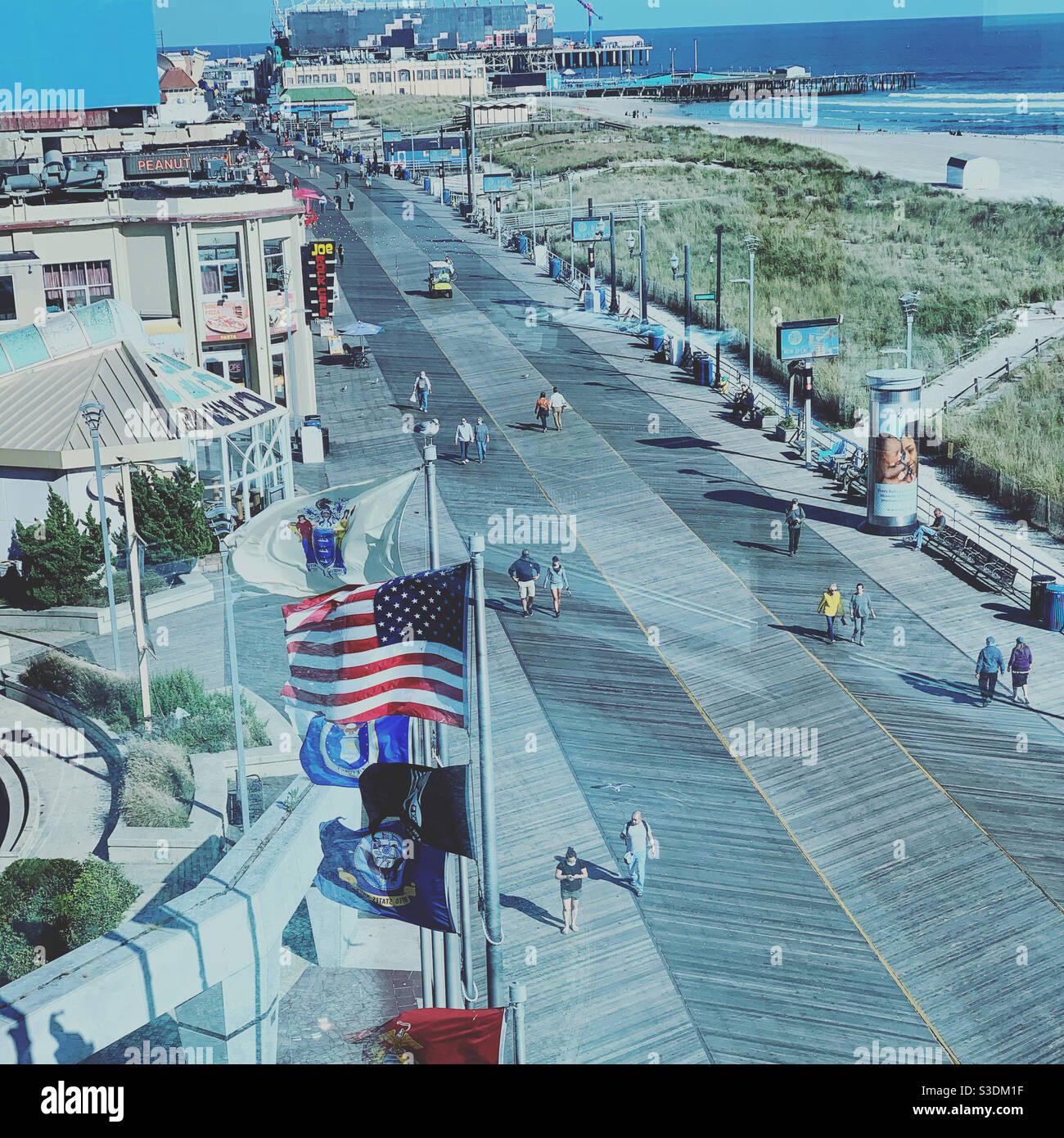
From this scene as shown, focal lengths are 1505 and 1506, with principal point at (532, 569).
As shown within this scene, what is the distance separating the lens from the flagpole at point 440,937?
15102mm

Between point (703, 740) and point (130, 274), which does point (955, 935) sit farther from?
point (130, 274)

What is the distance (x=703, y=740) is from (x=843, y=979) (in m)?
6.44

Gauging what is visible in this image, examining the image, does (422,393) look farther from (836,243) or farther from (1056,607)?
(836,243)

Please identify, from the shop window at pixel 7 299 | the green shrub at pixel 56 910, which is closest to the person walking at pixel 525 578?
the green shrub at pixel 56 910

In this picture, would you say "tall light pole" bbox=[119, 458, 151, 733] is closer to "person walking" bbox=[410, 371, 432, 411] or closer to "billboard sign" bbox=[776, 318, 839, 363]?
"billboard sign" bbox=[776, 318, 839, 363]

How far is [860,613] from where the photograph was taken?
27016mm

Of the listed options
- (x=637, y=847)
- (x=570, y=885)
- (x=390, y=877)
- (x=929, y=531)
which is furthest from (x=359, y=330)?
(x=390, y=877)

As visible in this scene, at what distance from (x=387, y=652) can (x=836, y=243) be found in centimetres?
6959

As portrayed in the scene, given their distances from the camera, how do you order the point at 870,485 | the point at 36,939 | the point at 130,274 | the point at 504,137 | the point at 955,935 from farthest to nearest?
the point at 504,137
the point at 130,274
the point at 870,485
the point at 955,935
the point at 36,939

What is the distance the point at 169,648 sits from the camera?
24.7m

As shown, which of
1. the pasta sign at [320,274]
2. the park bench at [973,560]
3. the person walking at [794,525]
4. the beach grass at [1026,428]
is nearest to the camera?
the park bench at [973,560]

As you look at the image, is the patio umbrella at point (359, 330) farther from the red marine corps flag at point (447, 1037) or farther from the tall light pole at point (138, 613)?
the red marine corps flag at point (447, 1037)

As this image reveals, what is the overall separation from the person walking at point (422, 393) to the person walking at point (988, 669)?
2108 cm
